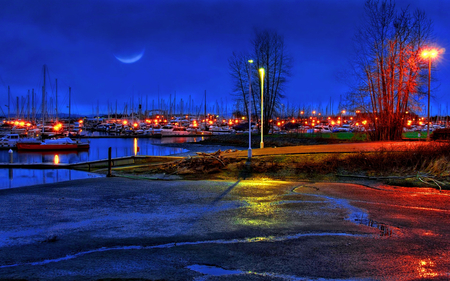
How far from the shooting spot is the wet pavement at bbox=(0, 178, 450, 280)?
533 centimetres

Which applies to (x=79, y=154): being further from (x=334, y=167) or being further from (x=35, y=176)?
(x=334, y=167)

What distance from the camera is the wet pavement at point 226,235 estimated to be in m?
5.33

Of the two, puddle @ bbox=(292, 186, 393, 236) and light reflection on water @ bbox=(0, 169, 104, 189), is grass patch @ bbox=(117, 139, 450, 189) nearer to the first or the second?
puddle @ bbox=(292, 186, 393, 236)

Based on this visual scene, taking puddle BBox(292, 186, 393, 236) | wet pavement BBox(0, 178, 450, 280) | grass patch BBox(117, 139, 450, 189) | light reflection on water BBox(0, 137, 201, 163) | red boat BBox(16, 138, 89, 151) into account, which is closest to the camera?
wet pavement BBox(0, 178, 450, 280)

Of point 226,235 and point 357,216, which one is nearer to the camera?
point 226,235

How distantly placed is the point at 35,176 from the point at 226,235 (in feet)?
67.6

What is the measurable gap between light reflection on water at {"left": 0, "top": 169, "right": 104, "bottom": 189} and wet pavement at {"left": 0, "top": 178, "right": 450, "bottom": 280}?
861 cm

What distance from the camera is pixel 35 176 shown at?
23.1 meters

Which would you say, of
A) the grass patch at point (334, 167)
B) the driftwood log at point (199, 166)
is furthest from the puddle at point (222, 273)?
the driftwood log at point (199, 166)

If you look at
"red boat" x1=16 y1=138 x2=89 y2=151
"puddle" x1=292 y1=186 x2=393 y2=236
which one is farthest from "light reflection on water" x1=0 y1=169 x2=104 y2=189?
"red boat" x1=16 y1=138 x2=89 y2=151

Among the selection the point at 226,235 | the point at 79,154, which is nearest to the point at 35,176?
the point at 226,235

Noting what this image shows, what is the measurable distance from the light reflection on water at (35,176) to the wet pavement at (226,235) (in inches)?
339

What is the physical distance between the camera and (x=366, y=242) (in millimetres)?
6688

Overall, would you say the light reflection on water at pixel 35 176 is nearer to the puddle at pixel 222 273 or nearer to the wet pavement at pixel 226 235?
the wet pavement at pixel 226 235
